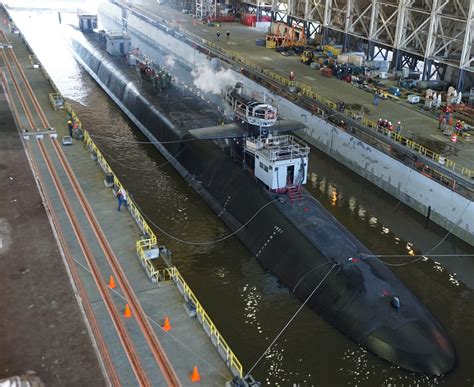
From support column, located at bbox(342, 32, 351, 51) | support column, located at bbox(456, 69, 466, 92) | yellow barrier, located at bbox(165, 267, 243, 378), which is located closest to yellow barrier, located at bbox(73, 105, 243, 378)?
yellow barrier, located at bbox(165, 267, 243, 378)

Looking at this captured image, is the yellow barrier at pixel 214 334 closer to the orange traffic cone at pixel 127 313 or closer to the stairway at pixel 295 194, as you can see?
the orange traffic cone at pixel 127 313

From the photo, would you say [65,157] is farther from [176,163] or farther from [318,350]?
[318,350]

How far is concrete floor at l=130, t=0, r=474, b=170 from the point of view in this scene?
1893 inches

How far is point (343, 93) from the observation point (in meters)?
62.2

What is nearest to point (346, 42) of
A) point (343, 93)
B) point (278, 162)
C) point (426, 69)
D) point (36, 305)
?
point (426, 69)

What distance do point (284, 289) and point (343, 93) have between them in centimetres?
3460

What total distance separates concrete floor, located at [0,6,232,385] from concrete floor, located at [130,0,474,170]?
1070 inches

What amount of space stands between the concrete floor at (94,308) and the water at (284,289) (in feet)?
16.0

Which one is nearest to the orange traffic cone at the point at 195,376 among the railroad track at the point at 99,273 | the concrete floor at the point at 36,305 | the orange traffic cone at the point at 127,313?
the railroad track at the point at 99,273

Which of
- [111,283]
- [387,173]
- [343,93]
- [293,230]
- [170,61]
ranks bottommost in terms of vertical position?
[387,173]

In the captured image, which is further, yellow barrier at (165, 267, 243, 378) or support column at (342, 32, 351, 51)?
support column at (342, 32, 351, 51)

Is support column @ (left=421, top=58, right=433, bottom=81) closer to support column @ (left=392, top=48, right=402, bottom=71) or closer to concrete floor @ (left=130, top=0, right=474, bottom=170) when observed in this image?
support column @ (left=392, top=48, right=402, bottom=71)

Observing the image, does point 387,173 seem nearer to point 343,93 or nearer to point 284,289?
point 343,93

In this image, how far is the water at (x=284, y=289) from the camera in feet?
90.7
